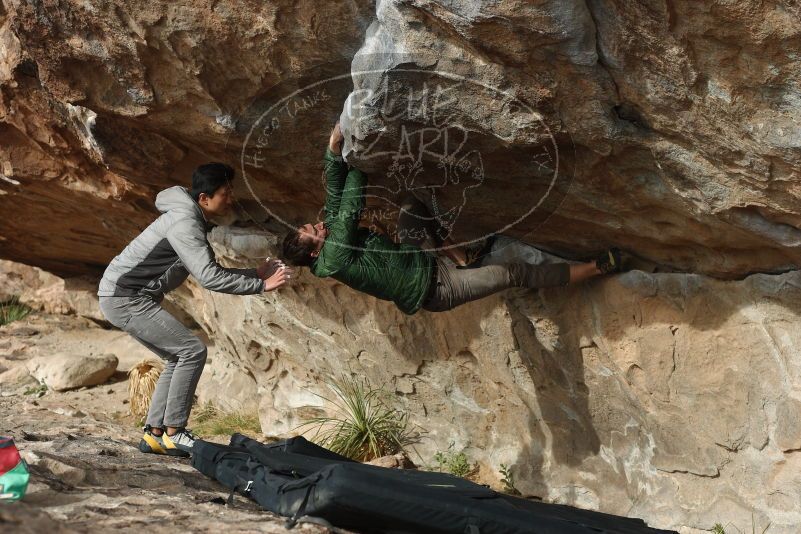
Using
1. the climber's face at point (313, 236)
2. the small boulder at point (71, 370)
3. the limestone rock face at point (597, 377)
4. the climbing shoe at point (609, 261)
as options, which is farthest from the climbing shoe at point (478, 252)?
the small boulder at point (71, 370)

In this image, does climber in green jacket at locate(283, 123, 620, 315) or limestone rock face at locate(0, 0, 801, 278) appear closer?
limestone rock face at locate(0, 0, 801, 278)

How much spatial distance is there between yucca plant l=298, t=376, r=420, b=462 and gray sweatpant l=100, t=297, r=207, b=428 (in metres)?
1.40

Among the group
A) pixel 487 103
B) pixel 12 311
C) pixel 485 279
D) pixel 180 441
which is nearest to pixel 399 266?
pixel 485 279

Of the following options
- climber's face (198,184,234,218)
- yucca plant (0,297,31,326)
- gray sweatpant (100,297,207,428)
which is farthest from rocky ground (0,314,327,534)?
yucca plant (0,297,31,326)

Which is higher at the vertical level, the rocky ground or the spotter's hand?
the spotter's hand

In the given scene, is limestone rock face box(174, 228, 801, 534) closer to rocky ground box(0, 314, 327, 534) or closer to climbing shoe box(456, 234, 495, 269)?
climbing shoe box(456, 234, 495, 269)

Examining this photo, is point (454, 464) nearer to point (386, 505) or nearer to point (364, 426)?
point (364, 426)

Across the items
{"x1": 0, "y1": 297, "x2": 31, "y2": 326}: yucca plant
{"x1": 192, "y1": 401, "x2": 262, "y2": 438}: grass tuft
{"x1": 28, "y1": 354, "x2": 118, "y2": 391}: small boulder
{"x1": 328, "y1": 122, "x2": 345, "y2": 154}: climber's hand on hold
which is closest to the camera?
{"x1": 328, "y1": 122, "x2": 345, "y2": 154}: climber's hand on hold

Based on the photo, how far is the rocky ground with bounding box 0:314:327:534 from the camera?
2945 mm

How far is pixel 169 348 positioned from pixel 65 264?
4716mm

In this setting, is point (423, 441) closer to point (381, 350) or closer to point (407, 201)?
point (381, 350)

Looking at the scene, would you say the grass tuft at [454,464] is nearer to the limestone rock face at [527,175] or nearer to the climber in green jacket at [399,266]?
the limestone rock face at [527,175]

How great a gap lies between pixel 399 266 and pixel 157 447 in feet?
5.51

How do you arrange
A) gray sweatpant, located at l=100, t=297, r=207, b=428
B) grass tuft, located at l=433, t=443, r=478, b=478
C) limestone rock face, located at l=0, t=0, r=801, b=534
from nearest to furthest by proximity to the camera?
limestone rock face, located at l=0, t=0, r=801, b=534
gray sweatpant, located at l=100, t=297, r=207, b=428
grass tuft, located at l=433, t=443, r=478, b=478
